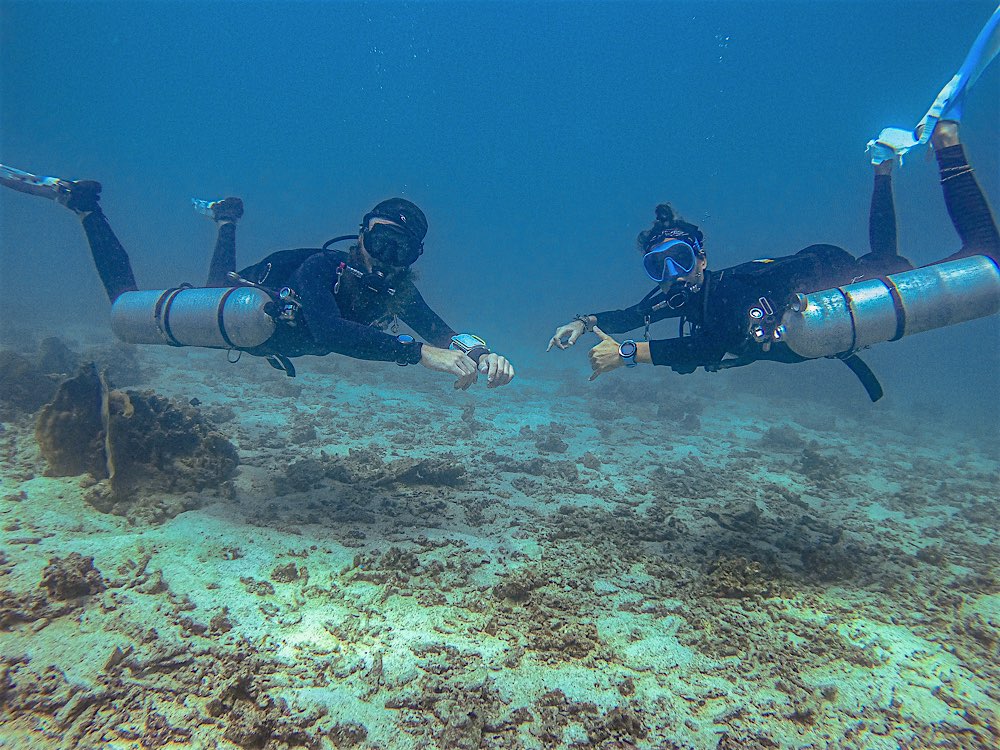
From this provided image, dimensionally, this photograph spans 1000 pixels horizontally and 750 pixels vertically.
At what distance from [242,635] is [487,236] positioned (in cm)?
12250

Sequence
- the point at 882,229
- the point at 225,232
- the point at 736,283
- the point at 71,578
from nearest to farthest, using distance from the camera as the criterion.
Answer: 1. the point at 71,578
2. the point at 736,283
3. the point at 882,229
4. the point at 225,232

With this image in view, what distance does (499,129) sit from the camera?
8594 centimetres

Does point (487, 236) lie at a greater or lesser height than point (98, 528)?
greater

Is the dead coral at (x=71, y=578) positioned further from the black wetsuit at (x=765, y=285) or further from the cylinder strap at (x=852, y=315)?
the cylinder strap at (x=852, y=315)

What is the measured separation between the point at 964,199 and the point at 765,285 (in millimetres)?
2553

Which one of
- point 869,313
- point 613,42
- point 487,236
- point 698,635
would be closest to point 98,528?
point 698,635

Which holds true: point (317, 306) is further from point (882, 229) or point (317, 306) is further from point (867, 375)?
point (882, 229)

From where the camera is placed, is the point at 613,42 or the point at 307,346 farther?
the point at 613,42

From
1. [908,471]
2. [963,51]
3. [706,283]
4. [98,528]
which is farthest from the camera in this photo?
[963,51]

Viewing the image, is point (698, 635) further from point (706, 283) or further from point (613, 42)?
point (613, 42)

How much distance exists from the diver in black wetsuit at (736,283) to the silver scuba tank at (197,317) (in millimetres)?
3401

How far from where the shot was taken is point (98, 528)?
3596mm

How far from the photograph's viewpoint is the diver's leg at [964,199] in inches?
191

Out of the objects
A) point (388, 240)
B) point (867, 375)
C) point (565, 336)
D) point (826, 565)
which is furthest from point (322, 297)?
point (867, 375)
